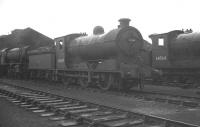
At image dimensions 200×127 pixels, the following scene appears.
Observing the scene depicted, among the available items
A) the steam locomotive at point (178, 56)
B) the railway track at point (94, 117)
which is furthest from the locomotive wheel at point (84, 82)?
the railway track at point (94, 117)

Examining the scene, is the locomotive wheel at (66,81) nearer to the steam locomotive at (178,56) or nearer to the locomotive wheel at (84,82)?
the locomotive wheel at (84,82)

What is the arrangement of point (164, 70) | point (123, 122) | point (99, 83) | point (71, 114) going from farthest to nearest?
point (164, 70), point (99, 83), point (71, 114), point (123, 122)

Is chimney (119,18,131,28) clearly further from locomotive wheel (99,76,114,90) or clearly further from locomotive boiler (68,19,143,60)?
locomotive wheel (99,76,114,90)

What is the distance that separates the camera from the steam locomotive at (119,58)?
13.4m

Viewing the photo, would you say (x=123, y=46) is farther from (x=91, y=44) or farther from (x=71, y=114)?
(x=71, y=114)

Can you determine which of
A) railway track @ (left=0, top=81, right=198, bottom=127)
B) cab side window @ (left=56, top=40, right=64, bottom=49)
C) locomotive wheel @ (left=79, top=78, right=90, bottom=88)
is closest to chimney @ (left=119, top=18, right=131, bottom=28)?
locomotive wheel @ (left=79, top=78, right=90, bottom=88)

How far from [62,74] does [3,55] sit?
49.5 feet

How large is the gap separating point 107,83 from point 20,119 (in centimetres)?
729

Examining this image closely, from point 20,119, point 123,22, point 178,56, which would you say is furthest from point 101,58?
point 20,119

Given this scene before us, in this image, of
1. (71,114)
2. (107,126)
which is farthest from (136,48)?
(107,126)

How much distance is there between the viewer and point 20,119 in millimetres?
6934

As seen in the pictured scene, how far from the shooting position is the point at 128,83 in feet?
46.0

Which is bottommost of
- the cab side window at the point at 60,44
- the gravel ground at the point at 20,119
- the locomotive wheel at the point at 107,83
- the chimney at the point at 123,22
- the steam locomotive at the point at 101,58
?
the gravel ground at the point at 20,119

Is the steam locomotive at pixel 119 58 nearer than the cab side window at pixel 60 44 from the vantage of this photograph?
Yes
